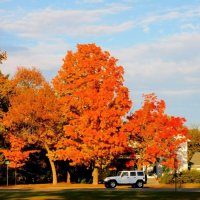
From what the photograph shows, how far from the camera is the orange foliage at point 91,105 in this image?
65438 mm

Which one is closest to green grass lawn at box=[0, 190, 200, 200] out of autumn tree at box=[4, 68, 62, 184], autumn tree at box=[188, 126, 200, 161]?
autumn tree at box=[4, 68, 62, 184]

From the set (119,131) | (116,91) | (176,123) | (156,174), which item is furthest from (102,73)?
(156,174)

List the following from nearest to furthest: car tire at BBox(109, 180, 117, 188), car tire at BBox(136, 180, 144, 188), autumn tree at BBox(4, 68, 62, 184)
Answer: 1. car tire at BBox(109, 180, 117, 188)
2. car tire at BBox(136, 180, 144, 188)
3. autumn tree at BBox(4, 68, 62, 184)

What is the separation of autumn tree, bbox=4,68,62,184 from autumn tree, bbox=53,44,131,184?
1.75 meters

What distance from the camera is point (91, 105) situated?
6594 cm

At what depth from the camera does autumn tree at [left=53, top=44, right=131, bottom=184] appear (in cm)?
6544

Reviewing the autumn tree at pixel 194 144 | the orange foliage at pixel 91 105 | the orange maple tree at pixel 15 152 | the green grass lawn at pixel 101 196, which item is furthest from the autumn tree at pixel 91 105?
the autumn tree at pixel 194 144

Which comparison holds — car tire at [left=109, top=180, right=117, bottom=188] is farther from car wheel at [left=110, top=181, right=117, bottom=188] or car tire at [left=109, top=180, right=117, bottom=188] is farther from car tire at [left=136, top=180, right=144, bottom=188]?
car tire at [left=136, top=180, right=144, bottom=188]

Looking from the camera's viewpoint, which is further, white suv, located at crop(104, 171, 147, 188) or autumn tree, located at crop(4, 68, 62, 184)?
autumn tree, located at crop(4, 68, 62, 184)

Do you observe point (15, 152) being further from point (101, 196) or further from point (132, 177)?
point (101, 196)

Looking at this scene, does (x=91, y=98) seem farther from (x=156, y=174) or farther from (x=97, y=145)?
(x=156, y=174)

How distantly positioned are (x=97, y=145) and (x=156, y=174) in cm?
2787

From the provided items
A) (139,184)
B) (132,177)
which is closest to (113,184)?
(132,177)

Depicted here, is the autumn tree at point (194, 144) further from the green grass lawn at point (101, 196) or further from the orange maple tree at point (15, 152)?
the green grass lawn at point (101, 196)
